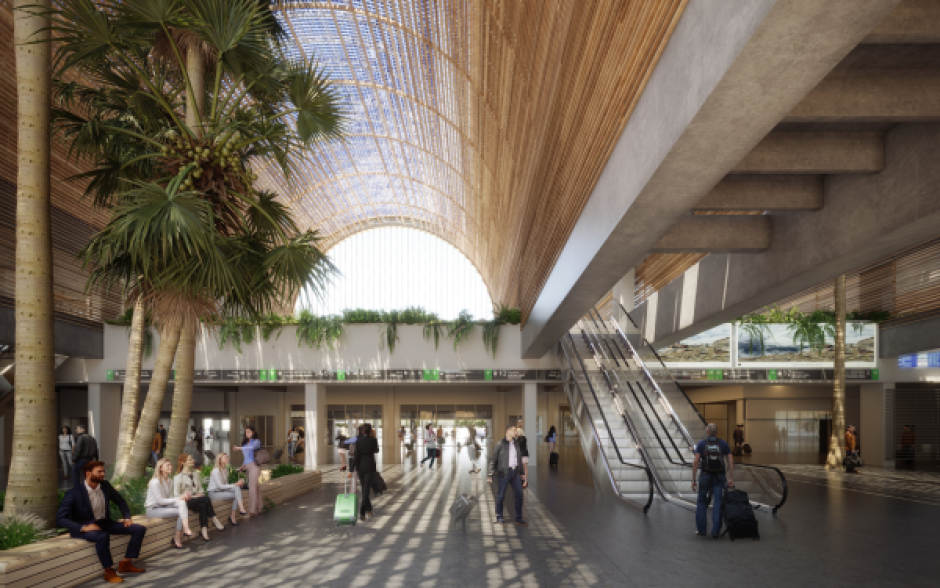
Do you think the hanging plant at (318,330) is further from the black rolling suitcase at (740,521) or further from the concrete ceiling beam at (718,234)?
the black rolling suitcase at (740,521)

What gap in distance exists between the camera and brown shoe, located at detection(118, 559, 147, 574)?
6.80m

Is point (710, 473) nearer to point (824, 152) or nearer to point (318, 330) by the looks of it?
point (824, 152)

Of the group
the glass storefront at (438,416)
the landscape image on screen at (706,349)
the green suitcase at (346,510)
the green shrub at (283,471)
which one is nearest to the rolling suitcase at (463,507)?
the green suitcase at (346,510)

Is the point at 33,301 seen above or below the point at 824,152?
below

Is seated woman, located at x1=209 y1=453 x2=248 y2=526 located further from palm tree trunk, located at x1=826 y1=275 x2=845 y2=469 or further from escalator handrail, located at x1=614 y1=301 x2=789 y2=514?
palm tree trunk, located at x1=826 y1=275 x2=845 y2=469

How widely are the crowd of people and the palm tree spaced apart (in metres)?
1.13

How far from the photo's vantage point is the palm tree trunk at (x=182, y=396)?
10.1 metres

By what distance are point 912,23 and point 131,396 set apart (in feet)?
35.2

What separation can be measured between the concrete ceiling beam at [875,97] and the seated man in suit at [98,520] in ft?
21.7

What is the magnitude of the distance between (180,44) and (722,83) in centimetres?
909

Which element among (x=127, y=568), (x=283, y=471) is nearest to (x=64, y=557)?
(x=127, y=568)

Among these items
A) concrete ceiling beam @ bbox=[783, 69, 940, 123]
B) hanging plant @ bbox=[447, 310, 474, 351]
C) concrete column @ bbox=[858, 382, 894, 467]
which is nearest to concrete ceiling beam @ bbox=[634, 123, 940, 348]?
concrete ceiling beam @ bbox=[783, 69, 940, 123]

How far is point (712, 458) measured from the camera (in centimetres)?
953

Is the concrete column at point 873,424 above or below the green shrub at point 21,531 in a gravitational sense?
below
